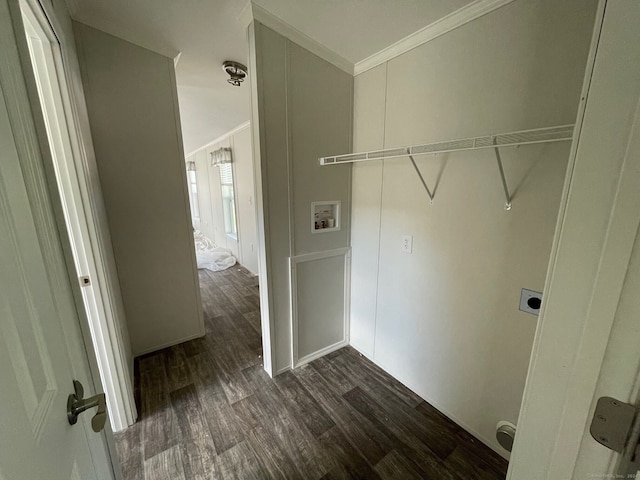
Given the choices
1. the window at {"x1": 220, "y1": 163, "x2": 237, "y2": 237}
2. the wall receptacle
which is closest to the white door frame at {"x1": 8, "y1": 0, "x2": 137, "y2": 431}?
the wall receptacle

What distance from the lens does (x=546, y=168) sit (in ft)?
3.85

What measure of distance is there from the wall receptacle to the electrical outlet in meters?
0.67

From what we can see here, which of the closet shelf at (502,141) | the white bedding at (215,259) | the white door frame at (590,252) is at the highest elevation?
the closet shelf at (502,141)

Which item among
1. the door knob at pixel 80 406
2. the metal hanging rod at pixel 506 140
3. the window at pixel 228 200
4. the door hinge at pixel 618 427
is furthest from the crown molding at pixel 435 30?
the window at pixel 228 200

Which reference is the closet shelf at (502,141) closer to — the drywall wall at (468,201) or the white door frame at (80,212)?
the drywall wall at (468,201)

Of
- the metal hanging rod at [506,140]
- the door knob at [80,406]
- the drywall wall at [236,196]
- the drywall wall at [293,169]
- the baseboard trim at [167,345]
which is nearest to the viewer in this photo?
the door knob at [80,406]

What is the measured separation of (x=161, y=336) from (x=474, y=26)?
3.28m

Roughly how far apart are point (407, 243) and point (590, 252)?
4.39 feet

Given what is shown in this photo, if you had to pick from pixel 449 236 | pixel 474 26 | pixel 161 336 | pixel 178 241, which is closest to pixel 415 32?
pixel 474 26

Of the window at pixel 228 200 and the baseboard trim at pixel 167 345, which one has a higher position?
the window at pixel 228 200

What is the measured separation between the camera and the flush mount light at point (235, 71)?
6.84ft

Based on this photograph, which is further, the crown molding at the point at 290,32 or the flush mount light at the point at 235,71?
the flush mount light at the point at 235,71

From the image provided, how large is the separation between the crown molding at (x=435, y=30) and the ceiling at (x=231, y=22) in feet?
0.11

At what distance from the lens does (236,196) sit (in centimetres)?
444
